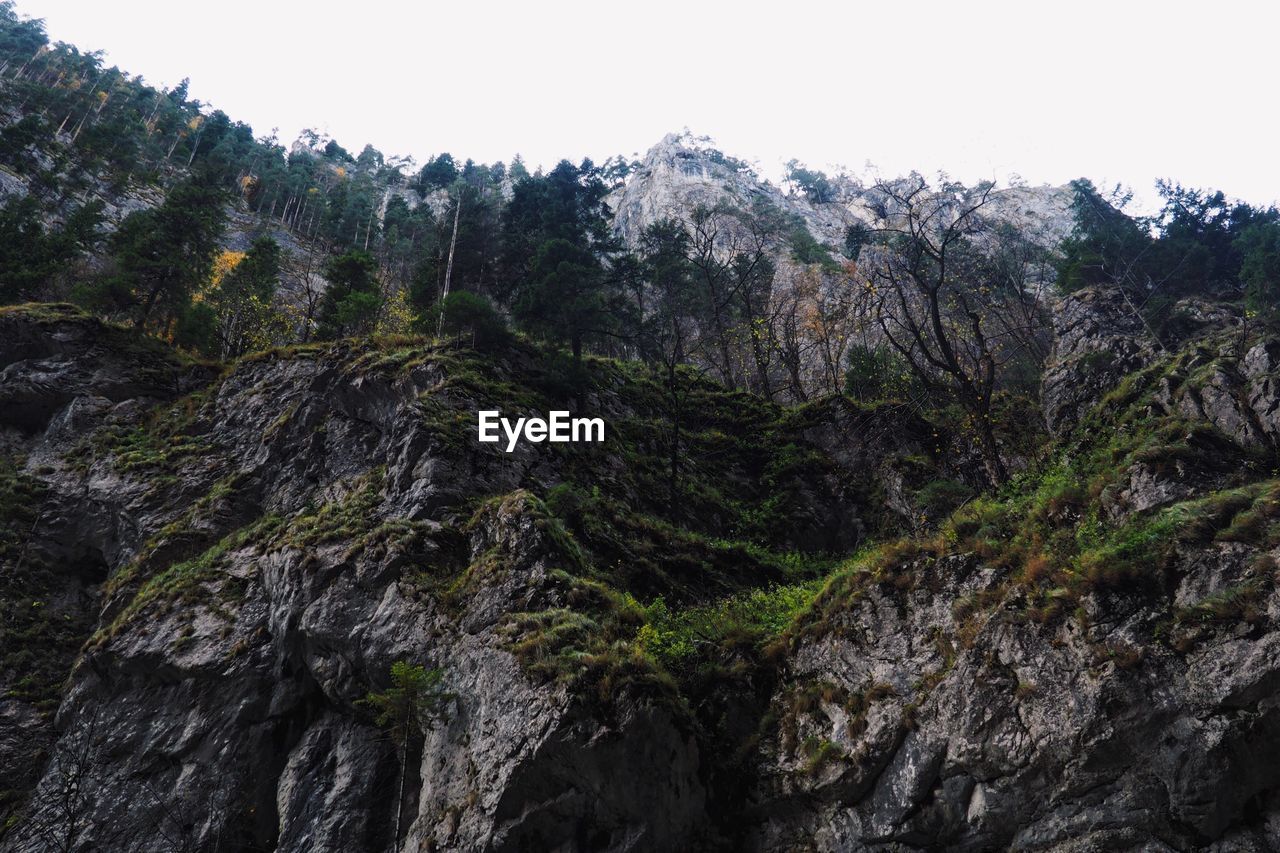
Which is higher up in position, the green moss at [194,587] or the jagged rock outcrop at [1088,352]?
the jagged rock outcrop at [1088,352]

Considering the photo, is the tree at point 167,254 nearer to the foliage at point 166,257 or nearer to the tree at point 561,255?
the foliage at point 166,257

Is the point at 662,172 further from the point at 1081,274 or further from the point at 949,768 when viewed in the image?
the point at 949,768

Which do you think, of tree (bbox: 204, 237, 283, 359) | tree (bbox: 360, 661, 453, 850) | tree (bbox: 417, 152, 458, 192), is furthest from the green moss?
tree (bbox: 417, 152, 458, 192)

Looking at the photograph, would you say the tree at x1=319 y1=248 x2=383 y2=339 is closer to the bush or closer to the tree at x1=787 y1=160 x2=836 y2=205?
the bush

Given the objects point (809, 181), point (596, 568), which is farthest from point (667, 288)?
point (809, 181)

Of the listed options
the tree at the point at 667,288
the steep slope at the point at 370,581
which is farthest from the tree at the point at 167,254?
the tree at the point at 667,288

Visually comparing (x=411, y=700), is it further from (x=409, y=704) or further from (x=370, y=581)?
(x=370, y=581)

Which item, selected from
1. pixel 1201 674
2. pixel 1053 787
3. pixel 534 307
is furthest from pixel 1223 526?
pixel 534 307
